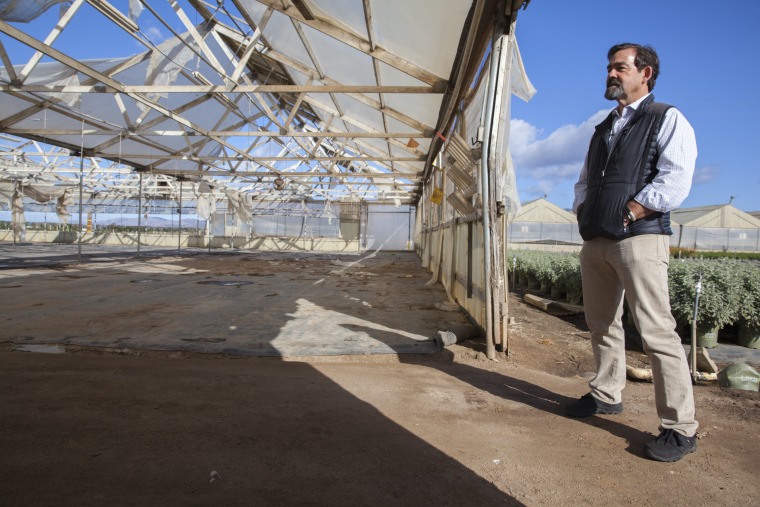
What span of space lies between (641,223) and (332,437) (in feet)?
5.84

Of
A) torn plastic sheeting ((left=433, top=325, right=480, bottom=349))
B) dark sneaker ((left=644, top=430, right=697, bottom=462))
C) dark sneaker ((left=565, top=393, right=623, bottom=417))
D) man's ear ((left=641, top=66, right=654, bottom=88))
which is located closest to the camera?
dark sneaker ((left=644, top=430, right=697, bottom=462))

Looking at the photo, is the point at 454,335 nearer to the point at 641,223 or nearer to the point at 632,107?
the point at 641,223

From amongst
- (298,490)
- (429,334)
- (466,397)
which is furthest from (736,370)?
(298,490)

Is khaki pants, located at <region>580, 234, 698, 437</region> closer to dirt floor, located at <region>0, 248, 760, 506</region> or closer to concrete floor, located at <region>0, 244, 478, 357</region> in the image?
dirt floor, located at <region>0, 248, 760, 506</region>

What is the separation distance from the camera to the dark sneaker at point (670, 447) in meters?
1.84

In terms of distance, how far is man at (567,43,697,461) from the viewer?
190 centimetres

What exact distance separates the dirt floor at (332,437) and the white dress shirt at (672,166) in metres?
1.16

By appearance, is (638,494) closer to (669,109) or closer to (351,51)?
(669,109)

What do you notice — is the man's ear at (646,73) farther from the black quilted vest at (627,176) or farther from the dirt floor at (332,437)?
the dirt floor at (332,437)

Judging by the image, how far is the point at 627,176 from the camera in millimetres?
2037

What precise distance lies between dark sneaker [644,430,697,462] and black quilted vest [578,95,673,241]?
0.93 m

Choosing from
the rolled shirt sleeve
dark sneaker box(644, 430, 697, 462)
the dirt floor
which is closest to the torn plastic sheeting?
the dirt floor

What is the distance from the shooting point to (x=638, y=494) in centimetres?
160

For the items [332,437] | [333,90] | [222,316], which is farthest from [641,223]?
[333,90]
